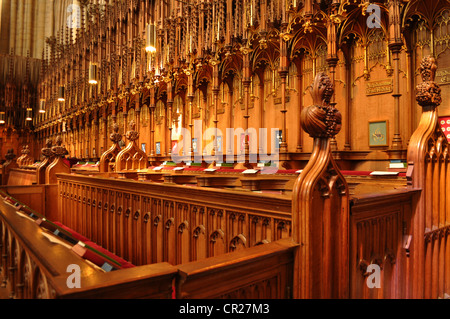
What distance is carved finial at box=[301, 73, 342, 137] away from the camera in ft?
5.23

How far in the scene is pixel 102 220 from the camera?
3699mm

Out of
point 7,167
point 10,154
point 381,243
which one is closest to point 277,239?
point 381,243

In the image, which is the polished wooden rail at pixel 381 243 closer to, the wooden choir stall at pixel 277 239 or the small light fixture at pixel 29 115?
the wooden choir stall at pixel 277 239

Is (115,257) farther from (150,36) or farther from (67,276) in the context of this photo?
(150,36)

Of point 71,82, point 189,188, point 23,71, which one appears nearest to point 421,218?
point 189,188

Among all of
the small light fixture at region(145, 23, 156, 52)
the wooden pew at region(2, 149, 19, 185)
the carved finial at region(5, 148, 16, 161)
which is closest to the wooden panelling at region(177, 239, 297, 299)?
the small light fixture at region(145, 23, 156, 52)

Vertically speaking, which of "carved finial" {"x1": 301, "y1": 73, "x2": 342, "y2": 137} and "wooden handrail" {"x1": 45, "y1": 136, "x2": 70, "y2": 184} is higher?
"carved finial" {"x1": 301, "y1": 73, "x2": 342, "y2": 137}

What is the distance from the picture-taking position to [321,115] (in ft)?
5.24

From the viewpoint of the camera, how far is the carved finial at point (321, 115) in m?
1.59

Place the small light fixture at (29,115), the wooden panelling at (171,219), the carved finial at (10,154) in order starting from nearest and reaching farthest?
1. the wooden panelling at (171,219)
2. the carved finial at (10,154)
3. the small light fixture at (29,115)

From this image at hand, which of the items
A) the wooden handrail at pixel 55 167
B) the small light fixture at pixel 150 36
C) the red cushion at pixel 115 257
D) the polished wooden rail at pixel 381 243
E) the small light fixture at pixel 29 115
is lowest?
the red cushion at pixel 115 257

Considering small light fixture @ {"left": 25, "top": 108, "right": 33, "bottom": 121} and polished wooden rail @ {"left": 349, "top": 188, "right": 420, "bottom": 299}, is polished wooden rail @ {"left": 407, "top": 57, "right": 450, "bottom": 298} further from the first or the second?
small light fixture @ {"left": 25, "top": 108, "right": 33, "bottom": 121}

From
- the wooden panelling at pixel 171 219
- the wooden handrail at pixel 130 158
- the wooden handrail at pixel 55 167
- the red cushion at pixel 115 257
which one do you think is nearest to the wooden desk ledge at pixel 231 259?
the wooden panelling at pixel 171 219

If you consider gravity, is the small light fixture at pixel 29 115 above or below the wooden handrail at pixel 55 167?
above
